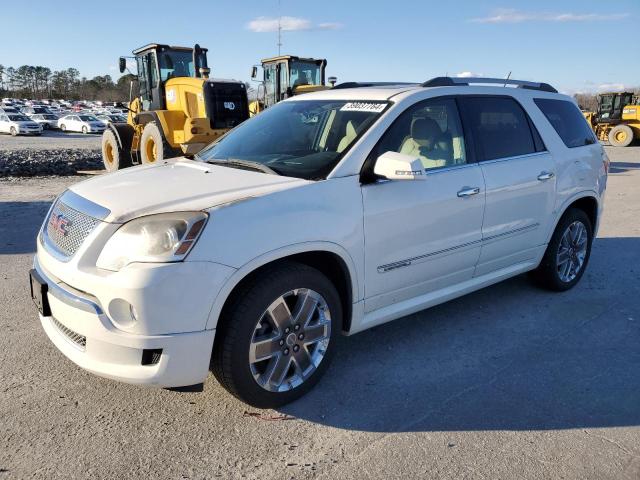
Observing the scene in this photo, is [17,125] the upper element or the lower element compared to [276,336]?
upper

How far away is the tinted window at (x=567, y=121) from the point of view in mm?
4773

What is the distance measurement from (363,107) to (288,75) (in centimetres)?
1224

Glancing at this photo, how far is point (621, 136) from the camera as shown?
84.8 ft

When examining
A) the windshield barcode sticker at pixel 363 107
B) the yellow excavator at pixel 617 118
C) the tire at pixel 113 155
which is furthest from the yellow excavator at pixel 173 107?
the yellow excavator at pixel 617 118

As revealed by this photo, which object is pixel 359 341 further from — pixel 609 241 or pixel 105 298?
pixel 609 241

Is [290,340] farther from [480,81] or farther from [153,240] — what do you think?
[480,81]

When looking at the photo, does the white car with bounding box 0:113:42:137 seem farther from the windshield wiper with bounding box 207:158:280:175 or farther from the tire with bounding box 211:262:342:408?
the tire with bounding box 211:262:342:408

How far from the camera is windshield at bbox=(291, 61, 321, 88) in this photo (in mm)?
15336

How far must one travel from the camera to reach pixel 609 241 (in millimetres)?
6957

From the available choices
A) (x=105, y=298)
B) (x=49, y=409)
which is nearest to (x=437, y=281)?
(x=105, y=298)

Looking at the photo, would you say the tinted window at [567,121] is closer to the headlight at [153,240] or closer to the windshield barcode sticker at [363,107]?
the windshield barcode sticker at [363,107]

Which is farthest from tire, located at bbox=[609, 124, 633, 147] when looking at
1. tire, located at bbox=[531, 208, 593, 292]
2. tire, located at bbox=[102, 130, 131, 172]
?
tire, located at bbox=[531, 208, 593, 292]

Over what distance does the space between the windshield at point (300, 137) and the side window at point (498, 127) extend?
2.93 ft

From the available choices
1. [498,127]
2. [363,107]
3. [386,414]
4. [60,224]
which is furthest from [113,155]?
[386,414]
